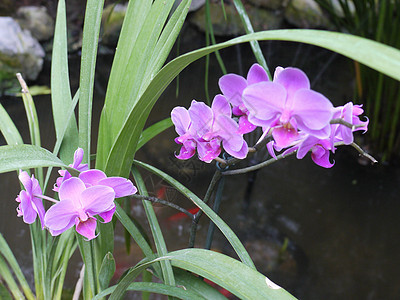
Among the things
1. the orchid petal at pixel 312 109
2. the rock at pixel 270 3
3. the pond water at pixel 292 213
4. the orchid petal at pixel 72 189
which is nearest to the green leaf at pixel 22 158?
the orchid petal at pixel 72 189

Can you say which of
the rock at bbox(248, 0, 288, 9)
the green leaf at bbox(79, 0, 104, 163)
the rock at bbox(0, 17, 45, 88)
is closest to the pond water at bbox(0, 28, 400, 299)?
the rock at bbox(0, 17, 45, 88)

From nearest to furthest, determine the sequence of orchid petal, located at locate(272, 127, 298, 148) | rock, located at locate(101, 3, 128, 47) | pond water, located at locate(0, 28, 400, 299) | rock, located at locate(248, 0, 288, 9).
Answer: orchid petal, located at locate(272, 127, 298, 148) < pond water, located at locate(0, 28, 400, 299) < rock, located at locate(101, 3, 128, 47) < rock, located at locate(248, 0, 288, 9)

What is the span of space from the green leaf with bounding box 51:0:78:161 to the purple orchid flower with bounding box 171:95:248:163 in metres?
0.24

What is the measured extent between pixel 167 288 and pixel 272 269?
808 mm

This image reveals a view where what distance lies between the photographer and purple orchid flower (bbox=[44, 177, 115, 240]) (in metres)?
0.41

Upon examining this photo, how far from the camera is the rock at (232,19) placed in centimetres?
223

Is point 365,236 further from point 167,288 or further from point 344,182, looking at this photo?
point 167,288

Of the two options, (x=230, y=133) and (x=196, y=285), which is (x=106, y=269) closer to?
(x=196, y=285)

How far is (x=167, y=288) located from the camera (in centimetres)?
51

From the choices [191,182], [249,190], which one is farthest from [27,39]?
[191,182]

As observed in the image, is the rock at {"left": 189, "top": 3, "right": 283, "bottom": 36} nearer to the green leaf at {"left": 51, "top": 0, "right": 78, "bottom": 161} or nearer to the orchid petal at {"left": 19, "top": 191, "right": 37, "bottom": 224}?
the green leaf at {"left": 51, "top": 0, "right": 78, "bottom": 161}

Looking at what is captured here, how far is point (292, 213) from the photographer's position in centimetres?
147

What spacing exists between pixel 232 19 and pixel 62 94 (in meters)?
1.79

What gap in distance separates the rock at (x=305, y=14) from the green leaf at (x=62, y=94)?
2089mm
